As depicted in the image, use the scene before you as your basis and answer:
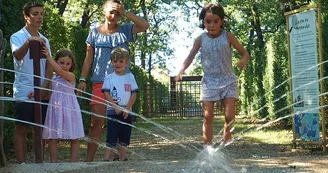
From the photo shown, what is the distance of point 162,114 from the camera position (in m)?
24.8

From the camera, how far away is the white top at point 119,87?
452 centimetres

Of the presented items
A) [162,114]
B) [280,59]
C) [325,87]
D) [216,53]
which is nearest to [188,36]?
[162,114]

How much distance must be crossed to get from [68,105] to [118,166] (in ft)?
3.04

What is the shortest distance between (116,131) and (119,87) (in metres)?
0.41

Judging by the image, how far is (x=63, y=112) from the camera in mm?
4496

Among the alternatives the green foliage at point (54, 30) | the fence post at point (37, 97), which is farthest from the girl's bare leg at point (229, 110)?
the green foliage at point (54, 30)

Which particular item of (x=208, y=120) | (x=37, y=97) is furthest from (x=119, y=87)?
(x=208, y=120)

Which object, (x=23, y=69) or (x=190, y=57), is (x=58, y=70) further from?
(x=190, y=57)

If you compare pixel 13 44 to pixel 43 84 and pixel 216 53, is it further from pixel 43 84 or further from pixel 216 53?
pixel 216 53

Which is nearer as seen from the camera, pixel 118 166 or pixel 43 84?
pixel 118 166

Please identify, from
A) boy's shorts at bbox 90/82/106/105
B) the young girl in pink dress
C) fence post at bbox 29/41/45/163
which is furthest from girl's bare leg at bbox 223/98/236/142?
fence post at bbox 29/41/45/163

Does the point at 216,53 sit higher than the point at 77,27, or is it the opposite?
the point at 77,27

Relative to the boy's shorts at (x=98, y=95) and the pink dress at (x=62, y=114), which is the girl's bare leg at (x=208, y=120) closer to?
the boy's shorts at (x=98, y=95)

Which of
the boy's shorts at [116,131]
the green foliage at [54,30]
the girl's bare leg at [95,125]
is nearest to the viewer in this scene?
the boy's shorts at [116,131]
